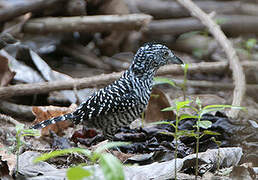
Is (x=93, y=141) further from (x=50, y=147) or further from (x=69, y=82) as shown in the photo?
(x=69, y=82)

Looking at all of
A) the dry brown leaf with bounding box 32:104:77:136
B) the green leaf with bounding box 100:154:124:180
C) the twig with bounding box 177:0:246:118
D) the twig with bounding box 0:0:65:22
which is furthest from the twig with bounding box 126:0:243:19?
the green leaf with bounding box 100:154:124:180

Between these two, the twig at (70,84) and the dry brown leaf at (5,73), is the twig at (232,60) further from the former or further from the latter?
the dry brown leaf at (5,73)

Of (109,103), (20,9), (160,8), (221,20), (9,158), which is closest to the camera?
(9,158)

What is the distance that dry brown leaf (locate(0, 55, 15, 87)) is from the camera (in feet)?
18.4

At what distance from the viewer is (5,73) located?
568cm

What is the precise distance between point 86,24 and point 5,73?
1.92m

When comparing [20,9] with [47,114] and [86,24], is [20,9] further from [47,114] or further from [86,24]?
[47,114]

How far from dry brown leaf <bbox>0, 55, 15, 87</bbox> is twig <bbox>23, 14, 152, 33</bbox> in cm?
168

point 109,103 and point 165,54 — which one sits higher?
point 165,54

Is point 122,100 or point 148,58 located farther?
point 148,58

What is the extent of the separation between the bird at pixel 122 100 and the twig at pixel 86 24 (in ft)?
8.49

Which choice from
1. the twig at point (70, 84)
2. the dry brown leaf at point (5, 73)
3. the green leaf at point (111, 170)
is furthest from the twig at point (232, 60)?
the green leaf at point (111, 170)

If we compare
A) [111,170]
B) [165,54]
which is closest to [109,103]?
[165,54]

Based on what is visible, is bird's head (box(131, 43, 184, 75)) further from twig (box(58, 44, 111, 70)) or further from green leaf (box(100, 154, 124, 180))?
twig (box(58, 44, 111, 70))
